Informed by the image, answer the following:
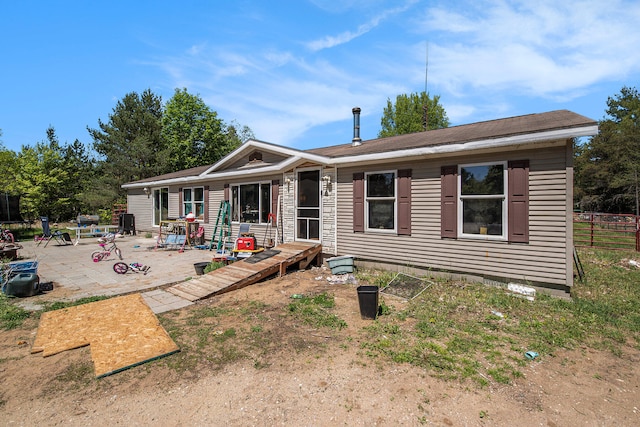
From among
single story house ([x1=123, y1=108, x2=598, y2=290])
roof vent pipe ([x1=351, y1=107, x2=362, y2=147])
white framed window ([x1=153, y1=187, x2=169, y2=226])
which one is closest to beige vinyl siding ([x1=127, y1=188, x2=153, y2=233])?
white framed window ([x1=153, y1=187, x2=169, y2=226])

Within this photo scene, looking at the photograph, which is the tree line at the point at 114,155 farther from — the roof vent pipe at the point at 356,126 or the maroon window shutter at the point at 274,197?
the roof vent pipe at the point at 356,126

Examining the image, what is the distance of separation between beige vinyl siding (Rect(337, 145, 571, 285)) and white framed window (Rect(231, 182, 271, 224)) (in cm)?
319

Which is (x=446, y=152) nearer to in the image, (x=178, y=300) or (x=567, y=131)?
(x=567, y=131)

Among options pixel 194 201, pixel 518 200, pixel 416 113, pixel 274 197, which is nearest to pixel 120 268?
pixel 274 197

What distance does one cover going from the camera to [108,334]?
405 cm

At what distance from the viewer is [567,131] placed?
486 cm

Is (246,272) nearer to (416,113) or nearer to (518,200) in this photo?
(518,200)

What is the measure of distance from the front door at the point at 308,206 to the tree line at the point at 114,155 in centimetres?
2096

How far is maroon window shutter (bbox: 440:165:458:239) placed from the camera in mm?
6273

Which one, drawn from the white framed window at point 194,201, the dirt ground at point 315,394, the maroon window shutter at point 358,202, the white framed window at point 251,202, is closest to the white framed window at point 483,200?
the maroon window shutter at point 358,202

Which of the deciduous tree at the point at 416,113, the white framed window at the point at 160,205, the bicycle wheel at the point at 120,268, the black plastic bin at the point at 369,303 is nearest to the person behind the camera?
the black plastic bin at the point at 369,303

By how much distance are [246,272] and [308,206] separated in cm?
295

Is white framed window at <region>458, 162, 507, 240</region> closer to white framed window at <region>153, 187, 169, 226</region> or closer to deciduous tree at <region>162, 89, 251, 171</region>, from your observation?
white framed window at <region>153, 187, 169, 226</region>

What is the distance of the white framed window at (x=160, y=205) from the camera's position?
14.8 metres
